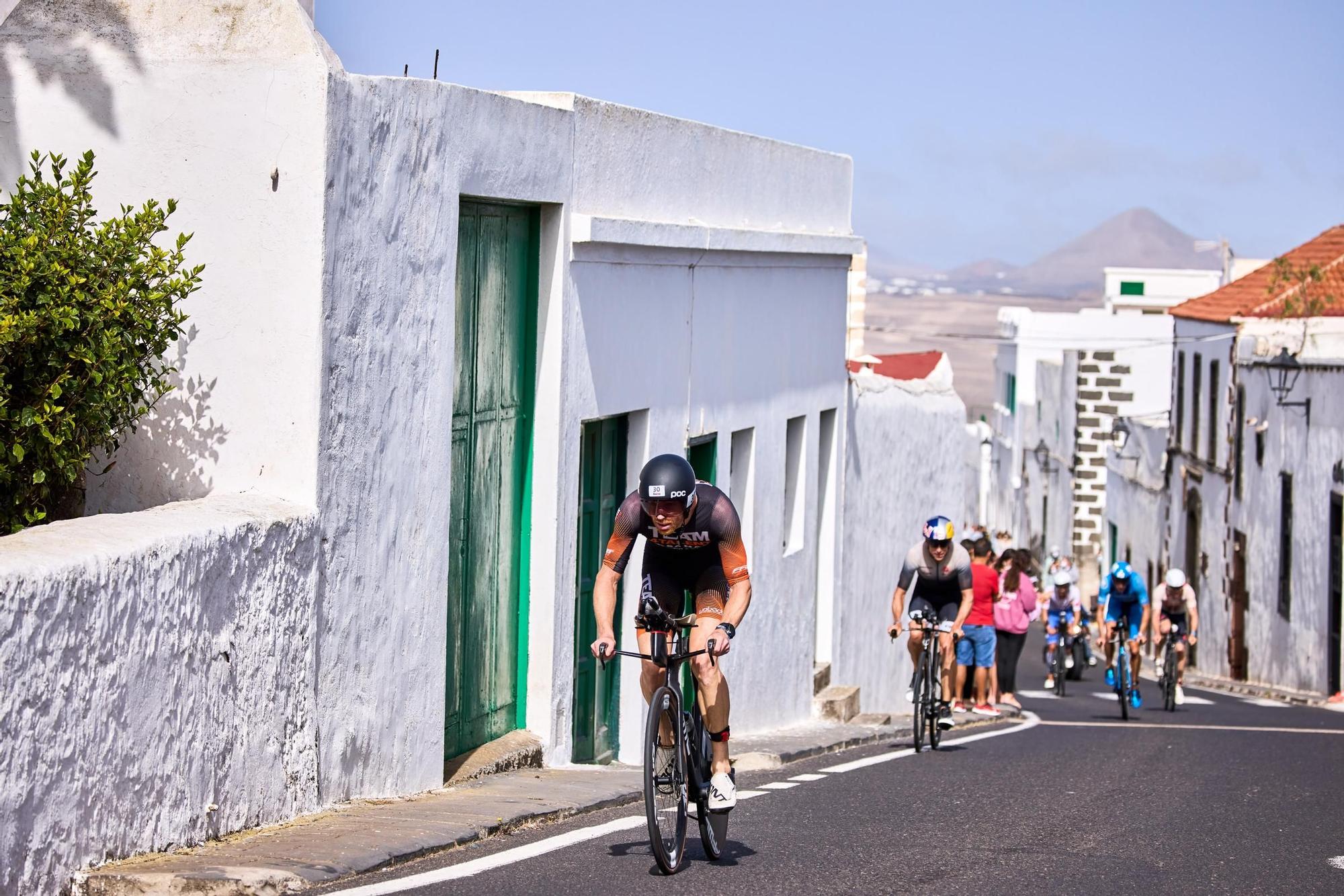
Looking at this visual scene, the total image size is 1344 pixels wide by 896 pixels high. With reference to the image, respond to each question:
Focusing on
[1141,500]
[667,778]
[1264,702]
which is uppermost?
[1141,500]

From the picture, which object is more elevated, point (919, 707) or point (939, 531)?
point (939, 531)

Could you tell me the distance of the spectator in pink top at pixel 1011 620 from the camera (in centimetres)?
2256

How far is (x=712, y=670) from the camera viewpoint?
329 inches

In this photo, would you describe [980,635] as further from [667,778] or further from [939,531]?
[667,778]

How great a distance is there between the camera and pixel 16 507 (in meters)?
8.40

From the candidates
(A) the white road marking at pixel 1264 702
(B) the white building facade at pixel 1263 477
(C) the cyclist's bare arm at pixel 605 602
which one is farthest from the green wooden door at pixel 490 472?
(B) the white building facade at pixel 1263 477

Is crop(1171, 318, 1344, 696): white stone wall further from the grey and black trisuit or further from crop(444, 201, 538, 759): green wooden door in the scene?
crop(444, 201, 538, 759): green wooden door

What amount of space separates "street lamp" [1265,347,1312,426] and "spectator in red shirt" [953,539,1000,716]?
37.4 feet

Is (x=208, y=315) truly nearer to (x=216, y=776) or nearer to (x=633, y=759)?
(x=216, y=776)

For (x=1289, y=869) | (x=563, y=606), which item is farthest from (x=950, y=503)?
(x=1289, y=869)

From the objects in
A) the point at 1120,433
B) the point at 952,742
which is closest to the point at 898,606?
the point at 952,742

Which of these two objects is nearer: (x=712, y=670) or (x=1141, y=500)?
(x=712, y=670)

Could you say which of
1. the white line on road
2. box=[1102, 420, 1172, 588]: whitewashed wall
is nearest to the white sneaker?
the white line on road

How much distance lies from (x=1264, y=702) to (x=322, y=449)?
20.8 meters
